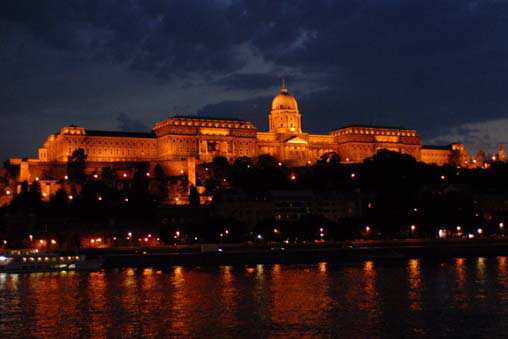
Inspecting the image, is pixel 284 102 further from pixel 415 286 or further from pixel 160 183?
pixel 415 286

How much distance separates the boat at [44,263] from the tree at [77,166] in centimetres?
4548

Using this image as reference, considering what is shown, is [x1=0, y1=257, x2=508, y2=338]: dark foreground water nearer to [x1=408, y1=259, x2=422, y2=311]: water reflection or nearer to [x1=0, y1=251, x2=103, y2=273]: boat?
[x1=408, y1=259, x2=422, y2=311]: water reflection

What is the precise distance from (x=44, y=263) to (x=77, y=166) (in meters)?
51.9

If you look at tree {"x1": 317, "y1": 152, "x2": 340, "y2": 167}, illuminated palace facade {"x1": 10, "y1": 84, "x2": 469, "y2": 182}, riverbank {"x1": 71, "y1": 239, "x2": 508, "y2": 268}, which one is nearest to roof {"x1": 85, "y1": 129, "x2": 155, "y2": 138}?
illuminated palace facade {"x1": 10, "y1": 84, "x2": 469, "y2": 182}

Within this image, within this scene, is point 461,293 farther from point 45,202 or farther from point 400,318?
point 45,202

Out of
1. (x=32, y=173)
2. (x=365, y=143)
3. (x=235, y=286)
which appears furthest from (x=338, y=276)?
(x=365, y=143)

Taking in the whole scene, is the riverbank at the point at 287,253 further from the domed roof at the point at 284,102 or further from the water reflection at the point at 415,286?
the domed roof at the point at 284,102

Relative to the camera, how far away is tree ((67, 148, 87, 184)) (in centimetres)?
11425

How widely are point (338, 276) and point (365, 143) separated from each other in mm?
91298

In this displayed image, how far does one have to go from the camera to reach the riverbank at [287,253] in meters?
70.8

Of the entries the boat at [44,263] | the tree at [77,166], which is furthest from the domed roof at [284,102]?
the boat at [44,263]

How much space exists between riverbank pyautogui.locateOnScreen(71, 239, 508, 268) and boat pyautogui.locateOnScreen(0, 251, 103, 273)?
10.8 feet

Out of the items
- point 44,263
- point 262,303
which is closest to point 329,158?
point 44,263

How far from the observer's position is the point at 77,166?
117188 mm
